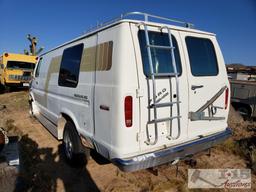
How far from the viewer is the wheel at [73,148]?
386 centimetres

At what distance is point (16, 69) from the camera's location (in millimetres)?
14852

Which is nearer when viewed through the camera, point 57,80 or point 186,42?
point 186,42

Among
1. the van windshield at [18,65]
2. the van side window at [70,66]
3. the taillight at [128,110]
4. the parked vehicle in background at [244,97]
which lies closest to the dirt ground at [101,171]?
the taillight at [128,110]

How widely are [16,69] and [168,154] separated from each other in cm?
1491

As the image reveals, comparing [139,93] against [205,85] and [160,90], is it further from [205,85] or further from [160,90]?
[205,85]

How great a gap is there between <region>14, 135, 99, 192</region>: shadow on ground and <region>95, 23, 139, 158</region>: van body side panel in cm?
129

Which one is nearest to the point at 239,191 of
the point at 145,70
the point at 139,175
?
the point at 139,175

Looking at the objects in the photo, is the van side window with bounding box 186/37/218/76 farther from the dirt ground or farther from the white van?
the dirt ground

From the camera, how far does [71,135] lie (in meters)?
3.98

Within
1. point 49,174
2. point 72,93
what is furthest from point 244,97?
point 49,174

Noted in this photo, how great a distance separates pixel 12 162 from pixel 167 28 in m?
2.95

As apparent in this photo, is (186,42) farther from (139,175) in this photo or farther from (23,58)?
(23,58)

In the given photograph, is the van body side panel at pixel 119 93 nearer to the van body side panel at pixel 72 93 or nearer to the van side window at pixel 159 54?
the van side window at pixel 159 54

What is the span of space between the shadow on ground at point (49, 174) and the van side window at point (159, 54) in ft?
7.34
